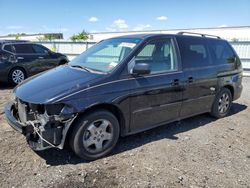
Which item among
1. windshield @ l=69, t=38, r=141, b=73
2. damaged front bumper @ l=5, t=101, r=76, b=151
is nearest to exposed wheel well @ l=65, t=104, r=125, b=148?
damaged front bumper @ l=5, t=101, r=76, b=151

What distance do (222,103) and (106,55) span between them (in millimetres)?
2982

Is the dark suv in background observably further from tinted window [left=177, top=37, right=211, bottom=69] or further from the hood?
tinted window [left=177, top=37, right=211, bottom=69]

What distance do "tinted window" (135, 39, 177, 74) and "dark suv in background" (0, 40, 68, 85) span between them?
6.21m

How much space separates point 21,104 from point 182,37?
3.06 metres

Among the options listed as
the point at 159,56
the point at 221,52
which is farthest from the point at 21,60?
the point at 221,52

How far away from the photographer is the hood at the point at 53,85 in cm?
324

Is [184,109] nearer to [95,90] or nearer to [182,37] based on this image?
[182,37]

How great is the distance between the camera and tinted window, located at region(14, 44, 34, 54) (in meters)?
9.12

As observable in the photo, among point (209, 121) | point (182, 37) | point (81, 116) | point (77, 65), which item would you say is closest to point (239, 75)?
point (209, 121)

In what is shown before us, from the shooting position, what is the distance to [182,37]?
4.74 metres

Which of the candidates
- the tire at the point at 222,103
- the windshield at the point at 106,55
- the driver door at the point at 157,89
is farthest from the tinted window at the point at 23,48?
the tire at the point at 222,103

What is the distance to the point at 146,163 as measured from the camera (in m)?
3.56

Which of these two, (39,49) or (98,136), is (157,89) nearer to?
(98,136)

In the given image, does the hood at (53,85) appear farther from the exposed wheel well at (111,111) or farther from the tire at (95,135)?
the tire at (95,135)
